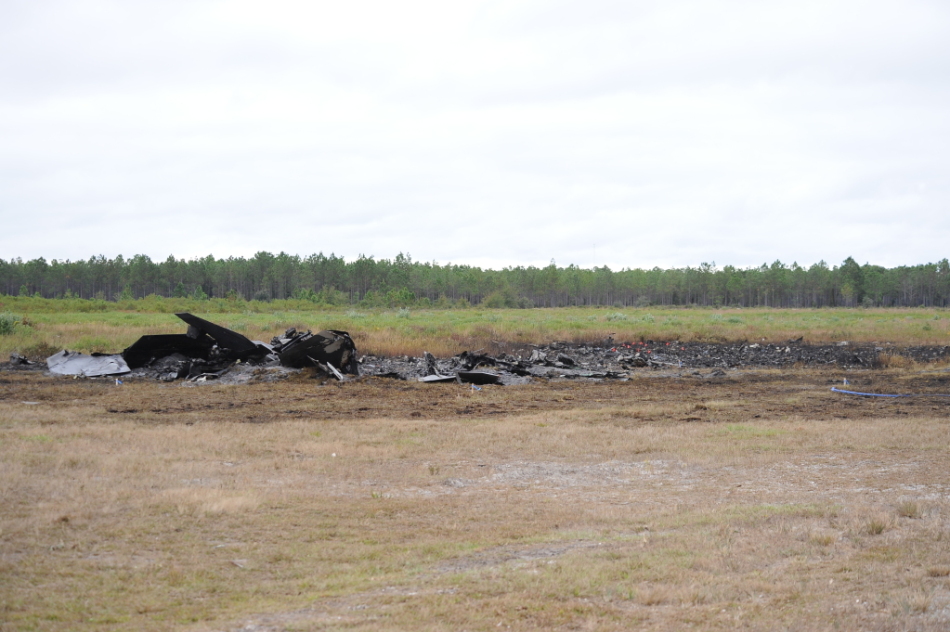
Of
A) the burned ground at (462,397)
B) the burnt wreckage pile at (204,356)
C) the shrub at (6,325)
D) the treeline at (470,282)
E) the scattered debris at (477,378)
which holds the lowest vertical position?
the burned ground at (462,397)

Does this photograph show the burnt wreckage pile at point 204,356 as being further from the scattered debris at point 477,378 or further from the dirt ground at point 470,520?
the dirt ground at point 470,520

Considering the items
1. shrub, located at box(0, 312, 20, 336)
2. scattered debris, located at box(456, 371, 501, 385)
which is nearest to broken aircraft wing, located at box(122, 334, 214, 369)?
scattered debris, located at box(456, 371, 501, 385)

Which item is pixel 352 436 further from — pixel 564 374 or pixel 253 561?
pixel 564 374

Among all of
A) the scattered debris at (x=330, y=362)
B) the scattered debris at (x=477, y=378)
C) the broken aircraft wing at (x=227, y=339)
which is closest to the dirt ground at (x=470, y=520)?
the scattered debris at (x=477, y=378)

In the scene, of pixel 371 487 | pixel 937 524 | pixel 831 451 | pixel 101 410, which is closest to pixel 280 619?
pixel 371 487

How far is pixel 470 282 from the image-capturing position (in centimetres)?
13088

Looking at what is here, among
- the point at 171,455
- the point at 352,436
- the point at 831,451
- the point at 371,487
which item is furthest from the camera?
the point at 352,436

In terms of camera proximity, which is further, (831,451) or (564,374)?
(564,374)

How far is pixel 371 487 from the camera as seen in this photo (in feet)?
31.0

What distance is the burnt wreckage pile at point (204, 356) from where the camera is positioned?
22.6 metres

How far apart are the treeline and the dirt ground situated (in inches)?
3521

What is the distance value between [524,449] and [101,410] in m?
9.65

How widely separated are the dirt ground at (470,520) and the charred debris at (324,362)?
643 centimetres

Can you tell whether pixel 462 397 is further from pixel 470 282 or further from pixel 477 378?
pixel 470 282
